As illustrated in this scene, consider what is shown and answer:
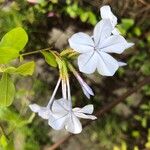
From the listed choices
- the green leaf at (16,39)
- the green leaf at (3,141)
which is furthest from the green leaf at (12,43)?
the green leaf at (3,141)

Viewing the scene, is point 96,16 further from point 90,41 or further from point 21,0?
point 90,41

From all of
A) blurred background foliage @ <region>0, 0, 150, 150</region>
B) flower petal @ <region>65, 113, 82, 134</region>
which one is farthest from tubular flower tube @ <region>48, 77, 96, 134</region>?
blurred background foliage @ <region>0, 0, 150, 150</region>

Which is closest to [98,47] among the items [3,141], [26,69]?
[26,69]

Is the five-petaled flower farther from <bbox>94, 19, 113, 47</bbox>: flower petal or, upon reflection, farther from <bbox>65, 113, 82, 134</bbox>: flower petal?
<bbox>94, 19, 113, 47</bbox>: flower petal

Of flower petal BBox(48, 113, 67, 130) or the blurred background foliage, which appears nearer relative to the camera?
flower petal BBox(48, 113, 67, 130)

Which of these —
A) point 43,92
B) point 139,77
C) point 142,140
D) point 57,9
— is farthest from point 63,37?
point 142,140

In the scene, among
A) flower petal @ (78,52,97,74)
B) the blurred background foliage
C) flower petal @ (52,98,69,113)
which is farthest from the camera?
the blurred background foliage

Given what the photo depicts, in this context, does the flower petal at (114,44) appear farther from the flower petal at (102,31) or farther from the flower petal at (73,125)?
the flower petal at (73,125)
